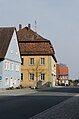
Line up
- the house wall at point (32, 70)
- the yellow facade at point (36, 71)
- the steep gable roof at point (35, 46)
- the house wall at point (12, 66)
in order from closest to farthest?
the house wall at point (12, 66)
the steep gable roof at point (35, 46)
the yellow facade at point (36, 71)
the house wall at point (32, 70)

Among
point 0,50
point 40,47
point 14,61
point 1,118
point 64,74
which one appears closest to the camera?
point 1,118

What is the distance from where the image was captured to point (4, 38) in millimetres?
64375

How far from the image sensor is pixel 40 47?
82.6m

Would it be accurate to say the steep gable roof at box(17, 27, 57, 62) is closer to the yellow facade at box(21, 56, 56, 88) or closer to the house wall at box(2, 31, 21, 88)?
the yellow facade at box(21, 56, 56, 88)

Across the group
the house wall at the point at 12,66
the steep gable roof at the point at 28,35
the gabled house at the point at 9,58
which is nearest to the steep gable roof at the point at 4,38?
the gabled house at the point at 9,58

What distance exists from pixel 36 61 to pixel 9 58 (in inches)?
767

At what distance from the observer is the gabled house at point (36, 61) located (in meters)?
82.4

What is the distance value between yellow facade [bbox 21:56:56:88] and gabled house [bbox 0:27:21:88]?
12787 mm

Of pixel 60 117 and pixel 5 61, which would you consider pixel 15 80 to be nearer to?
pixel 5 61

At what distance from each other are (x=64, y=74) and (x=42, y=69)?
5587 cm

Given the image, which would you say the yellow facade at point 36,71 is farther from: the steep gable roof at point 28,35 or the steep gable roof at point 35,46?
the steep gable roof at point 28,35

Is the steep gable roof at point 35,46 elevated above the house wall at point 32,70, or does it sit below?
above

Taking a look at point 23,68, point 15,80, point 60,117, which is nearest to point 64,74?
point 23,68

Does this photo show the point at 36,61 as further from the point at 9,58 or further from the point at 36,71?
the point at 9,58
